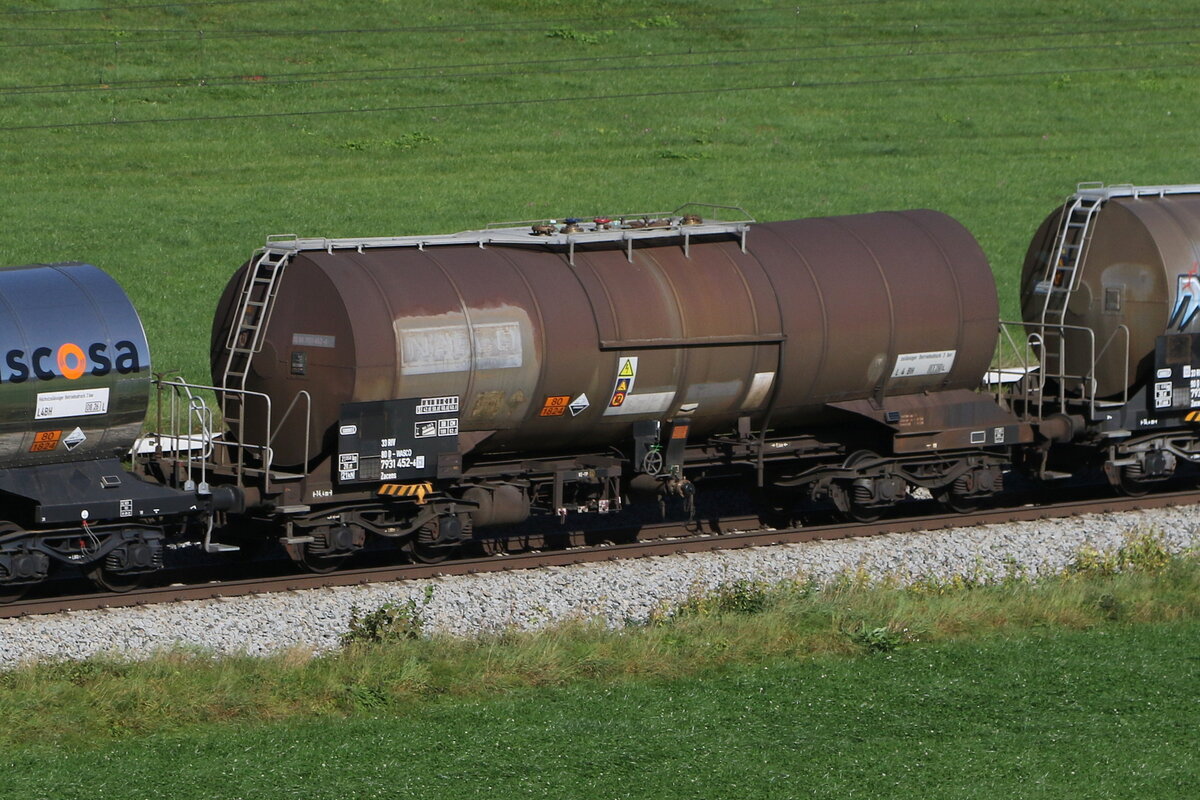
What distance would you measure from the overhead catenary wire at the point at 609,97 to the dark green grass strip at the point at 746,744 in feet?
94.9

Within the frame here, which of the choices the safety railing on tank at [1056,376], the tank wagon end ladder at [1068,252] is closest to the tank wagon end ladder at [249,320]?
the safety railing on tank at [1056,376]

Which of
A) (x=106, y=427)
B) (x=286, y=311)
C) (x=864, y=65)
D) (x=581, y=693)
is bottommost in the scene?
(x=581, y=693)

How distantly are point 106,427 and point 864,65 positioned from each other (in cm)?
3598

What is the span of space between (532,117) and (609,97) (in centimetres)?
280

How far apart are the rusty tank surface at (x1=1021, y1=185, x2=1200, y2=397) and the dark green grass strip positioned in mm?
8025

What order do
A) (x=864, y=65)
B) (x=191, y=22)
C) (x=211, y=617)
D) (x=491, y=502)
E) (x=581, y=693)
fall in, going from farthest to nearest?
(x=864, y=65), (x=191, y=22), (x=491, y=502), (x=211, y=617), (x=581, y=693)

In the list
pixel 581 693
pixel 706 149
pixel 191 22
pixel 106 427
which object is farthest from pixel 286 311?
pixel 191 22

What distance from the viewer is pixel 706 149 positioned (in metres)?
43.3

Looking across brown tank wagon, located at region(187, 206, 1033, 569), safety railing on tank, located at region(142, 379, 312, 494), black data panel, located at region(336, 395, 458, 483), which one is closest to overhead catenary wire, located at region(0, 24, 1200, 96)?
brown tank wagon, located at region(187, 206, 1033, 569)

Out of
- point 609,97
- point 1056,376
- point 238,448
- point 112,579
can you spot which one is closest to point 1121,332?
point 1056,376

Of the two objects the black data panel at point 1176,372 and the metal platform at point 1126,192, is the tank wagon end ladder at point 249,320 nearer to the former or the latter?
the metal platform at point 1126,192

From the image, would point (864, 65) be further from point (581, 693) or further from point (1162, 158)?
point (581, 693)

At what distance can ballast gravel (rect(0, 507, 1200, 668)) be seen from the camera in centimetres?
1683

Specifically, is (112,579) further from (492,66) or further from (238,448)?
(492,66)
